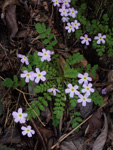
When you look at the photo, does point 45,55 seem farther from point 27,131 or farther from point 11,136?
point 11,136

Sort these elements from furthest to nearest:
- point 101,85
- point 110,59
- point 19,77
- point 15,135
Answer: point 110,59 → point 101,85 → point 19,77 → point 15,135

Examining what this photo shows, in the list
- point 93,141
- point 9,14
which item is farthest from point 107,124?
point 9,14

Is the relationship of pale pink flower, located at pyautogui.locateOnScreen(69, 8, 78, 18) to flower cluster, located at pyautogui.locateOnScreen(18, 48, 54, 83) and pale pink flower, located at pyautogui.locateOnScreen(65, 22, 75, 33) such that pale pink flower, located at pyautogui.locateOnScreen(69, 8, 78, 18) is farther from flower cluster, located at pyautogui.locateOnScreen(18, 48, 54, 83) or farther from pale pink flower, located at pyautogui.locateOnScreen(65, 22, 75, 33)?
flower cluster, located at pyautogui.locateOnScreen(18, 48, 54, 83)

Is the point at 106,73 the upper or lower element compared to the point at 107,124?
upper

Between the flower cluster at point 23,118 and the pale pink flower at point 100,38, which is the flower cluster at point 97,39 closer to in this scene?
the pale pink flower at point 100,38

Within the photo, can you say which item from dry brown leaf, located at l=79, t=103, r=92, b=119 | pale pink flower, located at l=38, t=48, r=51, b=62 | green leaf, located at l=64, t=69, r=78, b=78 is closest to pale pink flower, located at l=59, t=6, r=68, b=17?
pale pink flower, located at l=38, t=48, r=51, b=62

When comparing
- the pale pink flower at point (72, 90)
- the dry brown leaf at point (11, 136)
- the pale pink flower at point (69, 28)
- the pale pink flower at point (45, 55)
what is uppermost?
→ the pale pink flower at point (69, 28)

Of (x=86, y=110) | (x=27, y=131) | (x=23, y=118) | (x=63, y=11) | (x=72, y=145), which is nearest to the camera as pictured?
(x=23, y=118)

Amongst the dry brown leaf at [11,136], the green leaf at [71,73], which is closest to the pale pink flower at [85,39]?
the green leaf at [71,73]

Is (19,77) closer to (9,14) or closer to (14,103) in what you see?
(14,103)

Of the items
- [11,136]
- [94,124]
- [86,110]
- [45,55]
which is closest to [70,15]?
[45,55]

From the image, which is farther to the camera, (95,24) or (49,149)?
(95,24)
